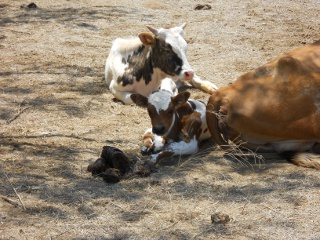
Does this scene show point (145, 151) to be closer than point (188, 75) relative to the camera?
Yes

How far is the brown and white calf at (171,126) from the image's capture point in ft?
20.9

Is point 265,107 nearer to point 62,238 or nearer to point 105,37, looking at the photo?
point 62,238

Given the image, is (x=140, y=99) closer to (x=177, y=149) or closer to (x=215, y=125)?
(x=177, y=149)

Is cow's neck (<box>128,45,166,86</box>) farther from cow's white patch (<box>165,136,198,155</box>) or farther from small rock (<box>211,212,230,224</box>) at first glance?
small rock (<box>211,212,230,224</box>)

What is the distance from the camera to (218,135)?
6414 mm

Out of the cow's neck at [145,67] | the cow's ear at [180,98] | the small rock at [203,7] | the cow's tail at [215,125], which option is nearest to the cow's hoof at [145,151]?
the cow's ear at [180,98]

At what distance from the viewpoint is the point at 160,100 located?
21.1ft

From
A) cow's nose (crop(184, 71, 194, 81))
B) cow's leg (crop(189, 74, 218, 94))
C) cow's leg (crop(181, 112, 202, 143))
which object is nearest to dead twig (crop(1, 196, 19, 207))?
cow's leg (crop(181, 112, 202, 143))

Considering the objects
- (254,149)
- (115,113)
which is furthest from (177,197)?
(115,113)

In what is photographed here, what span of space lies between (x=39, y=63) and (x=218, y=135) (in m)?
3.84

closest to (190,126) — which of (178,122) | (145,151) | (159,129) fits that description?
(178,122)

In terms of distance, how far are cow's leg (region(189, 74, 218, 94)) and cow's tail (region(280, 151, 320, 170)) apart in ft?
7.14

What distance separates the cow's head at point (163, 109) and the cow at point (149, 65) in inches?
50.6

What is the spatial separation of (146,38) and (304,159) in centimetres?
273
